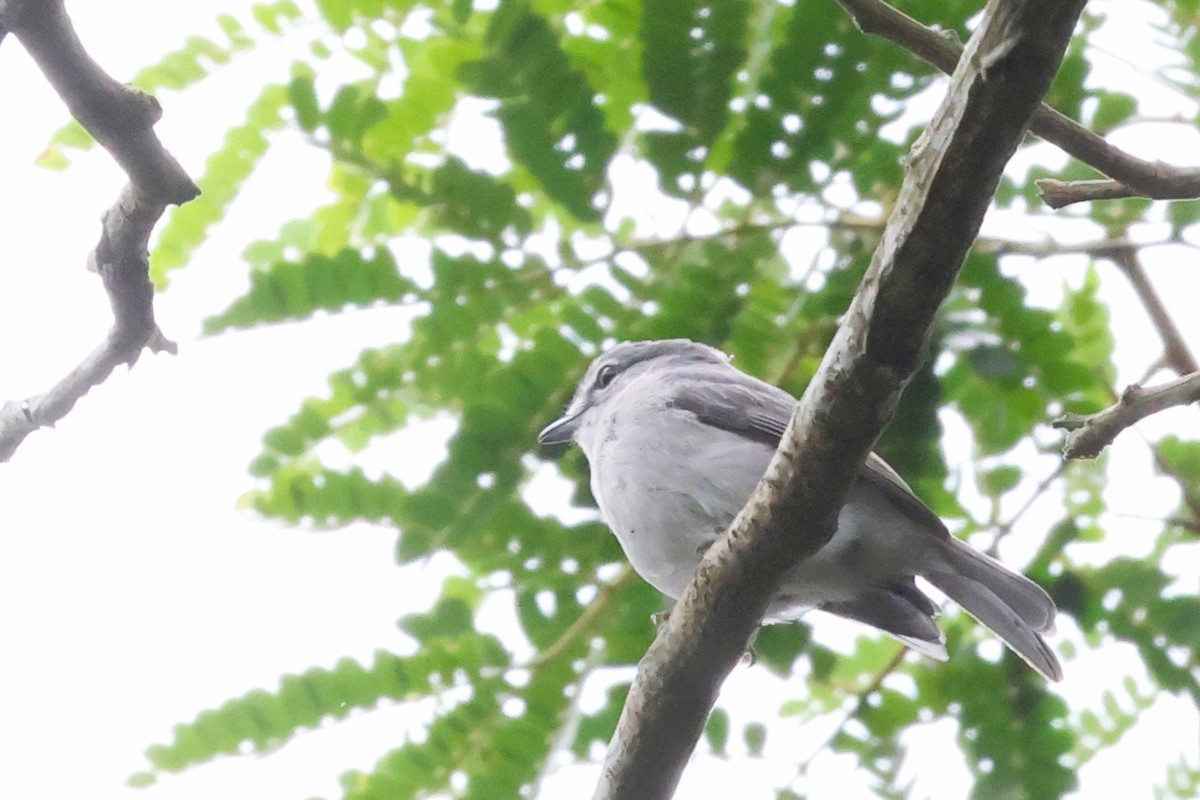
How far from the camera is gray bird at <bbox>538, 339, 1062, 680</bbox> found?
3109mm

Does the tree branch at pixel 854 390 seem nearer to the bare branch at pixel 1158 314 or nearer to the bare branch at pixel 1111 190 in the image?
the bare branch at pixel 1111 190

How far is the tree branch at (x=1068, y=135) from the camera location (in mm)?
2129

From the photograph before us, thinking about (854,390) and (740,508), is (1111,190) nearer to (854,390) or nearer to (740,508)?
(854,390)

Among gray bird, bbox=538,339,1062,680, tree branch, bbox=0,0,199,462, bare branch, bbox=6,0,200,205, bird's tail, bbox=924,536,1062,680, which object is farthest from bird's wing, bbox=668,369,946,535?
bare branch, bbox=6,0,200,205

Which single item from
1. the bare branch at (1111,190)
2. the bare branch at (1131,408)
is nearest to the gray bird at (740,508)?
the bare branch at (1131,408)

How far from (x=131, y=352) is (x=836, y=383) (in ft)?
3.64

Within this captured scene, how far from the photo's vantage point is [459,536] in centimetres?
310

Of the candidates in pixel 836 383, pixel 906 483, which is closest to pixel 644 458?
pixel 906 483

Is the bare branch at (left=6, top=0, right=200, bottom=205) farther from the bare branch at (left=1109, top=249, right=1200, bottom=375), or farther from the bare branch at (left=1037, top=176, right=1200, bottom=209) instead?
the bare branch at (left=1109, top=249, right=1200, bottom=375)

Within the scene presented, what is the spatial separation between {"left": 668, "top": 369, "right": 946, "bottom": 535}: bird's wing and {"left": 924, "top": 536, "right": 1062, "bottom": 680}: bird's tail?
0.16 m

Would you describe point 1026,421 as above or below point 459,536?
above

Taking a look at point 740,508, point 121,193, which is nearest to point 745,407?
point 740,508

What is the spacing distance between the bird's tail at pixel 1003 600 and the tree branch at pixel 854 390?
1.02 metres

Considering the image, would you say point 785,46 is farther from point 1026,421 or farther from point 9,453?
point 9,453
